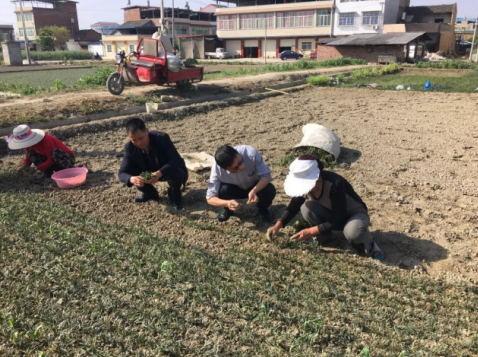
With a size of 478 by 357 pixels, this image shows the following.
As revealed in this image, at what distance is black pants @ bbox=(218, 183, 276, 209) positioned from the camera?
4133 millimetres

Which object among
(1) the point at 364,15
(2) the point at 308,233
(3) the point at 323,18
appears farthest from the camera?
(3) the point at 323,18

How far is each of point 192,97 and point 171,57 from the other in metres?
1.21

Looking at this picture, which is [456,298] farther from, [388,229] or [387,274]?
[388,229]

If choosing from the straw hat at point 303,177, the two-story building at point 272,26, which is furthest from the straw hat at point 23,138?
the two-story building at point 272,26

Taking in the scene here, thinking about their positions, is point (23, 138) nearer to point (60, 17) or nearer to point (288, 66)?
point (288, 66)

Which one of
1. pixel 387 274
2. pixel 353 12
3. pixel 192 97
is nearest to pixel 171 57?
pixel 192 97

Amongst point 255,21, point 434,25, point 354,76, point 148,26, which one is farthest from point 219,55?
point 354,76

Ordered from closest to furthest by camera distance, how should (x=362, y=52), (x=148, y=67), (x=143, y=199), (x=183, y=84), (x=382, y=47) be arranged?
(x=143, y=199) < (x=148, y=67) < (x=183, y=84) < (x=382, y=47) < (x=362, y=52)

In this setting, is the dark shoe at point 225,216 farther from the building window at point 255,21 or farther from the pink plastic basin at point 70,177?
the building window at point 255,21

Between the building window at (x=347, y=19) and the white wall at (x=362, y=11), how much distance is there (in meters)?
0.22

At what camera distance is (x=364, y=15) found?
4197 cm

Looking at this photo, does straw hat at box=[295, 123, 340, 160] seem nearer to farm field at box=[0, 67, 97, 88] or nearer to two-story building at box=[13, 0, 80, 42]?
farm field at box=[0, 67, 97, 88]

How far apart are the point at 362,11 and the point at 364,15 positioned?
450mm

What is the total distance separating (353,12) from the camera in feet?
139
